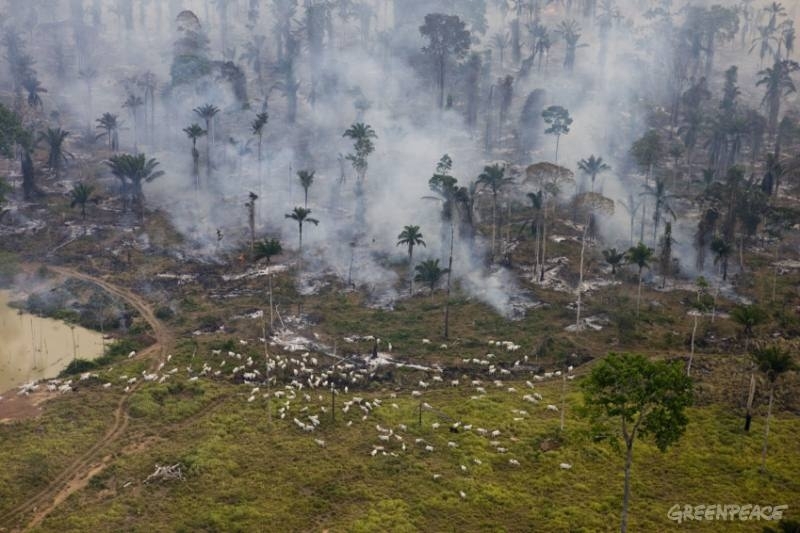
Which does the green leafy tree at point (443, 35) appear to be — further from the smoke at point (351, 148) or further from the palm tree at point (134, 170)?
the palm tree at point (134, 170)

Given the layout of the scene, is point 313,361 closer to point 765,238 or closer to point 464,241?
point 464,241

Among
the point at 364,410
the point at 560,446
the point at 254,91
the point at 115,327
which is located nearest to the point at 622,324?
the point at 560,446

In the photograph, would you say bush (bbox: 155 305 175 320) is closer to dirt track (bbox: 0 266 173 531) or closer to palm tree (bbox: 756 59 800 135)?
dirt track (bbox: 0 266 173 531)

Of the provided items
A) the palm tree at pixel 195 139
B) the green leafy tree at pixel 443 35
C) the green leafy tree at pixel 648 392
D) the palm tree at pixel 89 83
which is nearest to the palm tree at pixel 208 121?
the palm tree at pixel 195 139

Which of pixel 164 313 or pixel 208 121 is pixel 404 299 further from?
pixel 208 121

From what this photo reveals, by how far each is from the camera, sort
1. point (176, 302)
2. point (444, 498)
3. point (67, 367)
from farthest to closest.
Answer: point (176, 302) → point (67, 367) → point (444, 498)

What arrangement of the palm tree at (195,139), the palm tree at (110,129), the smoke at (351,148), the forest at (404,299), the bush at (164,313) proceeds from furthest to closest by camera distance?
the palm tree at (110,129) → the palm tree at (195,139) → the smoke at (351,148) → the bush at (164,313) → the forest at (404,299)

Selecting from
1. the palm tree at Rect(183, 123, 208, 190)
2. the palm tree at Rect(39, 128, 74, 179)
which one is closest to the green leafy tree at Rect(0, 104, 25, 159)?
the palm tree at Rect(39, 128, 74, 179)

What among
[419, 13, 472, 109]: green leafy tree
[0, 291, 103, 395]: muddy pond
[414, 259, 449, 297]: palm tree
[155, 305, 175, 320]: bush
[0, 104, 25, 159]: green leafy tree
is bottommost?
[0, 291, 103, 395]: muddy pond

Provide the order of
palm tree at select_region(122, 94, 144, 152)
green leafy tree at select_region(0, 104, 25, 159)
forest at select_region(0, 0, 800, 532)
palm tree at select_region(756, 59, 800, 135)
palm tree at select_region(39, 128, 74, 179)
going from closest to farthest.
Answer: forest at select_region(0, 0, 800, 532), green leafy tree at select_region(0, 104, 25, 159), palm tree at select_region(39, 128, 74, 179), palm tree at select_region(122, 94, 144, 152), palm tree at select_region(756, 59, 800, 135)
